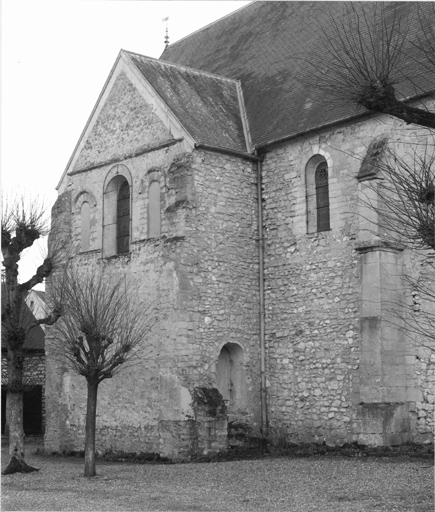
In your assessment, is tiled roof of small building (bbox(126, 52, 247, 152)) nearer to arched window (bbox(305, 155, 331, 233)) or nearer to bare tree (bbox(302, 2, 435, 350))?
arched window (bbox(305, 155, 331, 233))

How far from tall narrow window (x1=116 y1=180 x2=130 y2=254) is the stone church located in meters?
0.06

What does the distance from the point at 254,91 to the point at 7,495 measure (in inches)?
522

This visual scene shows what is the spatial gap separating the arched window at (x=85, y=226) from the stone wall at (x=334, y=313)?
16.8ft

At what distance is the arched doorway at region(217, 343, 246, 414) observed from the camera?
21.0 meters

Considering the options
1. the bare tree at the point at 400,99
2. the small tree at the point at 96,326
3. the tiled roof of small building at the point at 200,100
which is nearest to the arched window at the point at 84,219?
the small tree at the point at 96,326

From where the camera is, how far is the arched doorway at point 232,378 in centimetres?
2105

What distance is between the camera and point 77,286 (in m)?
19.6

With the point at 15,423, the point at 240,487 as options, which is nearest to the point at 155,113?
the point at 15,423

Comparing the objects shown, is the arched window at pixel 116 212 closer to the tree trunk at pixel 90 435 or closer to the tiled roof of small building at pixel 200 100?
the tiled roof of small building at pixel 200 100

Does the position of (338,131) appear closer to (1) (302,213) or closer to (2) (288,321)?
(1) (302,213)

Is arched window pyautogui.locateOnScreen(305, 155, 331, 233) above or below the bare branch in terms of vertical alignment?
above

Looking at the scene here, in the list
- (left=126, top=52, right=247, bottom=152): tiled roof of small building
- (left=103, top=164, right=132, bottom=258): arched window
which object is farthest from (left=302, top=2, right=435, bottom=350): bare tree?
(left=103, top=164, right=132, bottom=258): arched window

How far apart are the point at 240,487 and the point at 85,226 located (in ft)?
36.6

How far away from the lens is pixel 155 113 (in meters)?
21.9
